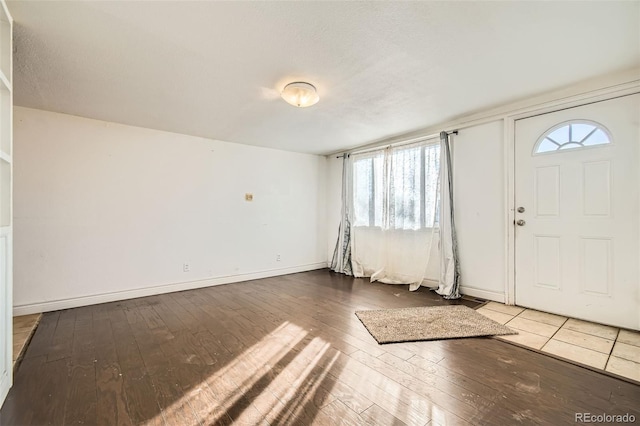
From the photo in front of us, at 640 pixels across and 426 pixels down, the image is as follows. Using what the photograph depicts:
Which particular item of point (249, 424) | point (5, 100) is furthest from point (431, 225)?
point (5, 100)

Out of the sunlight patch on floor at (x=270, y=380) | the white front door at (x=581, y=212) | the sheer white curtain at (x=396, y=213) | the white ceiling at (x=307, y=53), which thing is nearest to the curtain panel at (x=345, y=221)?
the sheer white curtain at (x=396, y=213)

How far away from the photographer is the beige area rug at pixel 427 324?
2451 millimetres

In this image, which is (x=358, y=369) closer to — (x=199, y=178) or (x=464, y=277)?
(x=464, y=277)

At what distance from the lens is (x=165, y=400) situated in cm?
162

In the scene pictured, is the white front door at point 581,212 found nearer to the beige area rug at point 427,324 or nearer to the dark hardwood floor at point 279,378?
the beige area rug at point 427,324

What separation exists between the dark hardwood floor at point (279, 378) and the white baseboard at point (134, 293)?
0.34 meters

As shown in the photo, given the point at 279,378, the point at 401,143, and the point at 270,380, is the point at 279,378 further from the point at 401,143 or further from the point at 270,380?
the point at 401,143

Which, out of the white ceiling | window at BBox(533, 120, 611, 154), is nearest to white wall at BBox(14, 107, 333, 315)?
the white ceiling

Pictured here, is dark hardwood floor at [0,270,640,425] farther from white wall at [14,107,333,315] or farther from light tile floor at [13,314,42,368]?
white wall at [14,107,333,315]

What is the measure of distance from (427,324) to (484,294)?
1256 millimetres

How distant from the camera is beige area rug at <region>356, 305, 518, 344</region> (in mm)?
2451

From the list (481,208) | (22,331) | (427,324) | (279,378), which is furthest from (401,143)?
(22,331)

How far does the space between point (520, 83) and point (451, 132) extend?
110cm

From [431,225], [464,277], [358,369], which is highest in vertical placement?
[431,225]
